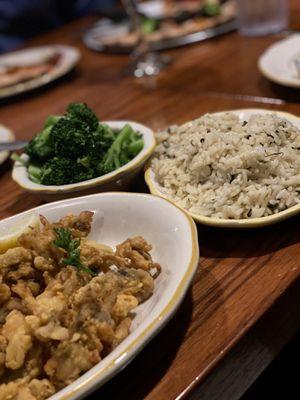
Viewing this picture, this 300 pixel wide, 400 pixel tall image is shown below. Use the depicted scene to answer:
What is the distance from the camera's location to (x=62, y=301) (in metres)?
1.10

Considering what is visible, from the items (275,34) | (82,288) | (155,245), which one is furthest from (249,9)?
(82,288)

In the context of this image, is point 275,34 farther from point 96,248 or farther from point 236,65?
point 96,248

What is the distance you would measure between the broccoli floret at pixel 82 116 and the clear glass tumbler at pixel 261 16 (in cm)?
168

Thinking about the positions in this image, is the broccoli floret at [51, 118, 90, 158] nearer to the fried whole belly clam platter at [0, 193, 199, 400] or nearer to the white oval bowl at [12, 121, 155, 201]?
the white oval bowl at [12, 121, 155, 201]

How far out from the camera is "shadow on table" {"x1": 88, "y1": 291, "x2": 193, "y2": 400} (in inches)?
41.7

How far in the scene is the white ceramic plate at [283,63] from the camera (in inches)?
86.5

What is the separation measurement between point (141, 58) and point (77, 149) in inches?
61.0

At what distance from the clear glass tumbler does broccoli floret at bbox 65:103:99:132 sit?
168cm

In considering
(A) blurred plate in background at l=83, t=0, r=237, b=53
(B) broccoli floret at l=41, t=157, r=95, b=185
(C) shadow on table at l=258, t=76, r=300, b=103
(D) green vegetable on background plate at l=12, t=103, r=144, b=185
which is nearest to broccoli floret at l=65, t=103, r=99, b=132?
(D) green vegetable on background plate at l=12, t=103, r=144, b=185

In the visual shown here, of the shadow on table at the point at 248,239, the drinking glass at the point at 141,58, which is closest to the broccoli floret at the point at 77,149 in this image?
the shadow on table at the point at 248,239

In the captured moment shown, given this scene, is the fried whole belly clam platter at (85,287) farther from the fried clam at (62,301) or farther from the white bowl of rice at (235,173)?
the white bowl of rice at (235,173)

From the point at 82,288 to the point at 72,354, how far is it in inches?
6.0

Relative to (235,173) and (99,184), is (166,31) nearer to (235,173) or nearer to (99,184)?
(99,184)

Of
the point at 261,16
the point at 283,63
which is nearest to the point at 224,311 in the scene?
the point at 283,63
